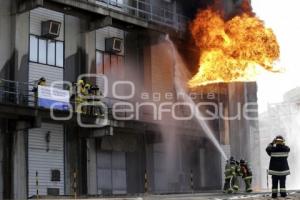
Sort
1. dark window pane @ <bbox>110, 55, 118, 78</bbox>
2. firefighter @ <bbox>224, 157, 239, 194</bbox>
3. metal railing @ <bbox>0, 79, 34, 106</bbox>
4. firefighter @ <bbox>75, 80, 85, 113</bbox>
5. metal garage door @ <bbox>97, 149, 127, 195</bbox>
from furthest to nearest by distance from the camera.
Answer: dark window pane @ <bbox>110, 55, 118, 78</bbox>
metal garage door @ <bbox>97, 149, 127, 195</bbox>
firefighter @ <bbox>75, 80, 85, 113</bbox>
metal railing @ <bbox>0, 79, 34, 106</bbox>
firefighter @ <bbox>224, 157, 239, 194</bbox>

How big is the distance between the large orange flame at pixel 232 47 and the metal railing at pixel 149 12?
1.16 metres

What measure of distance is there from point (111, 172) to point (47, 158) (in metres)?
4.20

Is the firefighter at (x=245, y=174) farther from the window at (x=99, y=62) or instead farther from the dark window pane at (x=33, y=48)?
the dark window pane at (x=33, y=48)

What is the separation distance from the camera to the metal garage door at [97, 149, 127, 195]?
28.5m

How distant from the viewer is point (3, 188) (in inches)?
950

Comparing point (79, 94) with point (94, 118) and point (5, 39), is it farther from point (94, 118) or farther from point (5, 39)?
point (5, 39)

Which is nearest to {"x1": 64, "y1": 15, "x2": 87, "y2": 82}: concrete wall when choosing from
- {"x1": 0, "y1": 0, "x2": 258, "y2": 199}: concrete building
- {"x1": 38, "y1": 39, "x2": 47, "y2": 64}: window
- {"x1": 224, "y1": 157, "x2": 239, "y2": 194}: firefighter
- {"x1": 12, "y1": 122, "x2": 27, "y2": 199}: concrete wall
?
{"x1": 0, "y1": 0, "x2": 258, "y2": 199}: concrete building

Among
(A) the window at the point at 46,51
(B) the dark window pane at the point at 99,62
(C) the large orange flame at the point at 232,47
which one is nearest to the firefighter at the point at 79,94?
(A) the window at the point at 46,51

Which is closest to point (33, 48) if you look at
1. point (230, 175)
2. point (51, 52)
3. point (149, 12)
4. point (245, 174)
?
point (51, 52)

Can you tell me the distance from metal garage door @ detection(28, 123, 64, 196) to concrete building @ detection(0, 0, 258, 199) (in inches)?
1.9

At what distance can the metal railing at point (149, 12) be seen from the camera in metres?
30.5

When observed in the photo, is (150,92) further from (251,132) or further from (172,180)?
(251,132)

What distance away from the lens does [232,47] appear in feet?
103

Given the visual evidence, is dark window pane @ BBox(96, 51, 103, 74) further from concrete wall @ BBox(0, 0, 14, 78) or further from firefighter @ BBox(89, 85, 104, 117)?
concrete wall @ BBox(0, 0, 14, 78)
